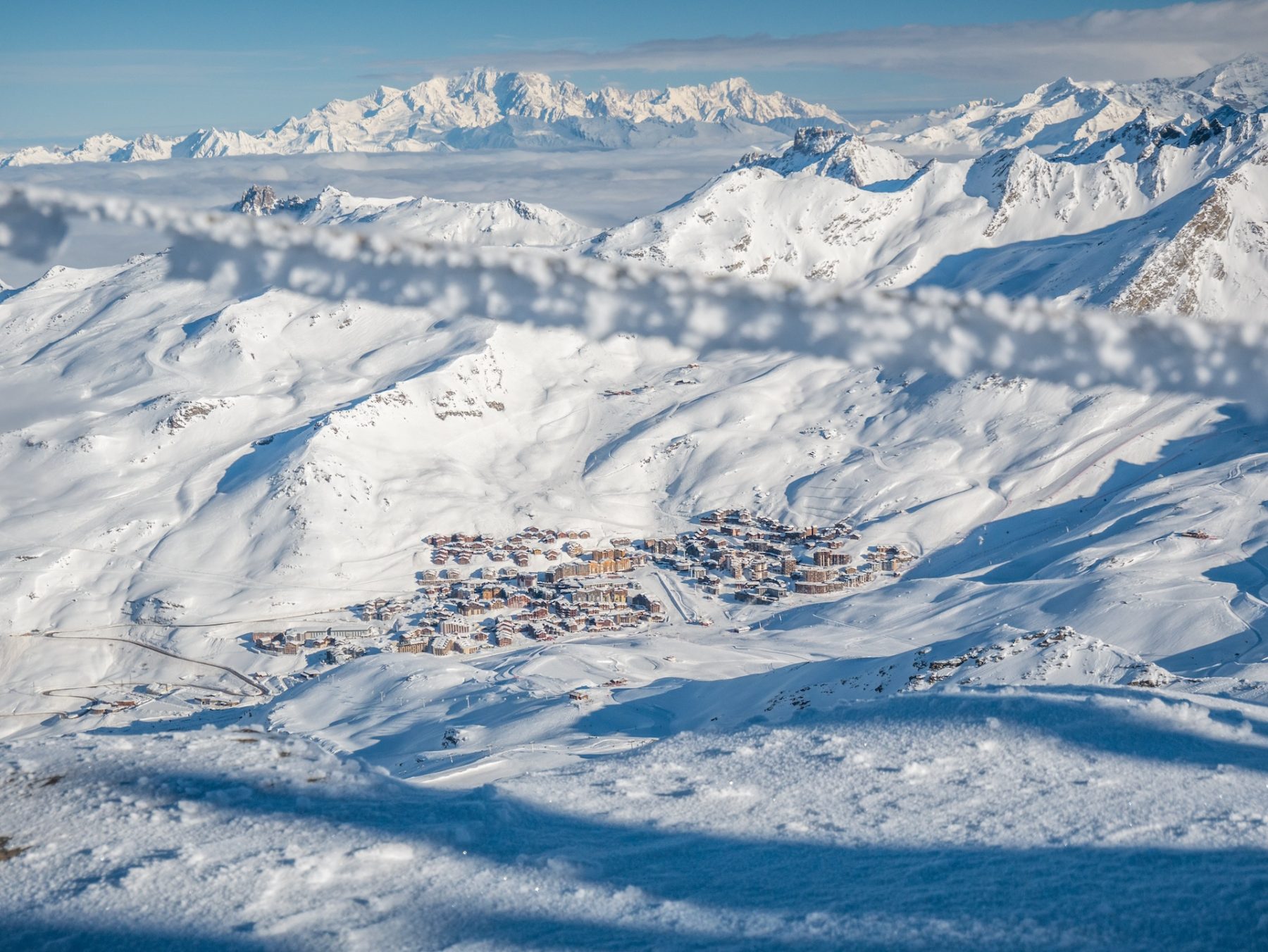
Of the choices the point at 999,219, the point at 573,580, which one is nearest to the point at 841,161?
the point at 999,219

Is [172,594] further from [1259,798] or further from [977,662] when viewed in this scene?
[1259,798]

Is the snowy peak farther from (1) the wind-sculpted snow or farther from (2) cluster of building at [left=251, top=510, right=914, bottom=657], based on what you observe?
(1) the wind-sculpted snow

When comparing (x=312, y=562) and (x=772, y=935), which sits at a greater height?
(x=772, y=935)

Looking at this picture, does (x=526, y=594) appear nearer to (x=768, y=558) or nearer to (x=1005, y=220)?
(x=768, y=558)

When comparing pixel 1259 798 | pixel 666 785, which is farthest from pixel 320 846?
pixel 1259 798

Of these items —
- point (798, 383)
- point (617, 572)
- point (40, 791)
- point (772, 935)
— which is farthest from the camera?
point (798, 383)

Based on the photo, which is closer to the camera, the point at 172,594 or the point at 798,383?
the point at 172,594
